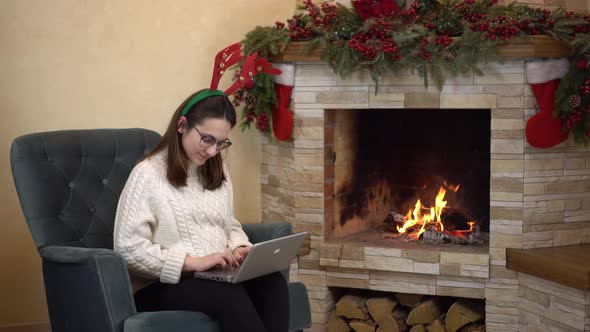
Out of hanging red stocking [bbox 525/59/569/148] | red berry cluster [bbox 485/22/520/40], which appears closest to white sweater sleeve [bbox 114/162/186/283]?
red berry cluster [bbox 485/22/520/40]

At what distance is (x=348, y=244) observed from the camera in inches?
134

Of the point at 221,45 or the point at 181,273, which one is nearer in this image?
the point at 181,273

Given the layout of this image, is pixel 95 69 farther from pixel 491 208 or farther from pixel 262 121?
pixel 491 208

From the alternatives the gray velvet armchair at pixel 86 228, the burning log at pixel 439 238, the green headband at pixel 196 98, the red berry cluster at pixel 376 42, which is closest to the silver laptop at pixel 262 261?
the gray velvet armchair at pixel 86 228

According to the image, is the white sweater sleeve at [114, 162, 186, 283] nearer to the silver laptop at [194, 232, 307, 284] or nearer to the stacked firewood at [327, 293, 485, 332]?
the silver laptop at [194, 232, 307, 284]

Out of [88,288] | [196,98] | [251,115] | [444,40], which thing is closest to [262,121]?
[251,115]

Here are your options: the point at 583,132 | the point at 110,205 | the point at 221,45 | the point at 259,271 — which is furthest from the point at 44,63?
the point at 583,132

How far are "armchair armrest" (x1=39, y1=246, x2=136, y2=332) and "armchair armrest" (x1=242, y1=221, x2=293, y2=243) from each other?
66cm

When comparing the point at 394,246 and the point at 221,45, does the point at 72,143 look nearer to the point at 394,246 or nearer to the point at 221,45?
the point at 221,45

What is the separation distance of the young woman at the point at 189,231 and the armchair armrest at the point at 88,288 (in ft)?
0.34

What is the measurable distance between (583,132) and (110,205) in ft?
5.76

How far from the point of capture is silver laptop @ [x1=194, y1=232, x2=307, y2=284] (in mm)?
2201

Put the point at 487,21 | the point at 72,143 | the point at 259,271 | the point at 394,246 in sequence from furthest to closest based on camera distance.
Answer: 1. the point at 394,246
2. the point at 487,21
3. the point at 72,143
4. the point at 259,271

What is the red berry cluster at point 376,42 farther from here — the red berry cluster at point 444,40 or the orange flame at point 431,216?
the orange flame at point 431,216
